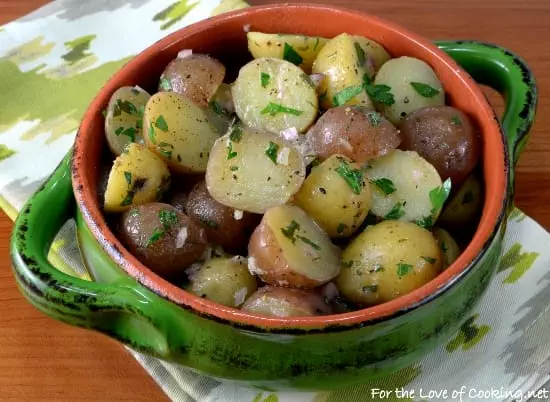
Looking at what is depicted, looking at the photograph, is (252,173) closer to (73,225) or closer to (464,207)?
(464,207)

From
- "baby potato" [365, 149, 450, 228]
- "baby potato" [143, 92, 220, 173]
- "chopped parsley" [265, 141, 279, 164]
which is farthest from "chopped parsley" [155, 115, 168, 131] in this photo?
"baby potato" [365, 149, 450, 228]

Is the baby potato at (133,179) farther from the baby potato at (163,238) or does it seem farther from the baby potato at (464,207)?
the baby potato at (464,207)

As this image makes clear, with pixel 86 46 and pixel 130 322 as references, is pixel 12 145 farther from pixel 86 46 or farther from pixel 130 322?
pixel 130 322

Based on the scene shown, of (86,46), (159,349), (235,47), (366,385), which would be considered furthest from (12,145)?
(366,385)

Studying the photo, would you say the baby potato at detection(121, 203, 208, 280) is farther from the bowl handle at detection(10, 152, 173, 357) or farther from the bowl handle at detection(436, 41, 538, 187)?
the bowl handle at detection(436, 41, 538, 187)

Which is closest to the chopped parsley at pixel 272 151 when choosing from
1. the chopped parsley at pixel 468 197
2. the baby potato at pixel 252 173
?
the baby potato at pixel 252 173
